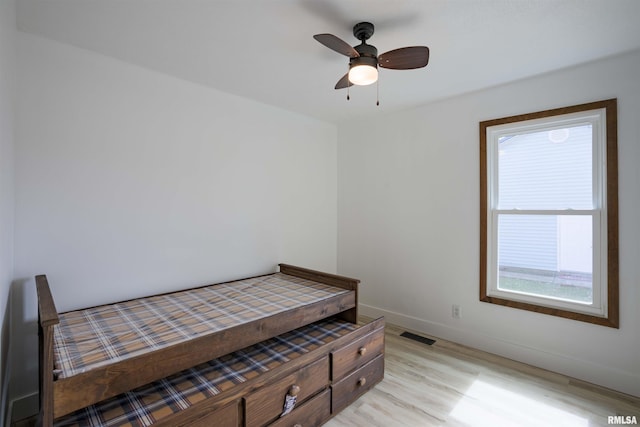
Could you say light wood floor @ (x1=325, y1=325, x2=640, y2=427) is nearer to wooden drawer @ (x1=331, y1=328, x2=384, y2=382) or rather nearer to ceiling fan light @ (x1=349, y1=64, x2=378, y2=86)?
wooden drawer @ (x1=331, y1=328, x2=384, y2=382)

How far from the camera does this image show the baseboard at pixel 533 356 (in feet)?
7.42

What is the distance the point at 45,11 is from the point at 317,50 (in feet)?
5.39

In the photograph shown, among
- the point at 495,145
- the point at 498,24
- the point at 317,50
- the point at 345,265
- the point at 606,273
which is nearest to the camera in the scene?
the point at 498,24

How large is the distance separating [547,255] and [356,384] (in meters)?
1.99

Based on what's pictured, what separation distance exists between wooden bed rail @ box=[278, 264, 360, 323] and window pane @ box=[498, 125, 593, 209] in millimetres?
1664

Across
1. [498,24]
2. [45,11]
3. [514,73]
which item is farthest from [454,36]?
[45,11]

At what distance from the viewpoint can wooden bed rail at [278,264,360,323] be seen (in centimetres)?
247

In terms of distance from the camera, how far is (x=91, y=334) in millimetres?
1672

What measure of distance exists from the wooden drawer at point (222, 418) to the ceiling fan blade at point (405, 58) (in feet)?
6.98

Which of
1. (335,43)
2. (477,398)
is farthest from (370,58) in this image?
(477,398)

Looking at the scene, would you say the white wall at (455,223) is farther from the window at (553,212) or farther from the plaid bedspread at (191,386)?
the plaid bedspread at (191,386)

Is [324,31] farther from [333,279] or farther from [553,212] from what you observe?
[553,212]

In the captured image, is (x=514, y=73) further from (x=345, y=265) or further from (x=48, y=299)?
(x=48, y=299)

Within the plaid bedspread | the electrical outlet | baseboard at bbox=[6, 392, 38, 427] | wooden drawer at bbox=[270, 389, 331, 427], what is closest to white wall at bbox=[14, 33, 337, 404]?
baseboard at bbox=[6, 392, 38, 427]
